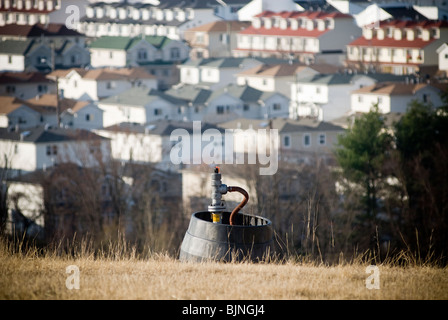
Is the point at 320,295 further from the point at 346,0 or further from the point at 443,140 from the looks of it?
the point at 346,0

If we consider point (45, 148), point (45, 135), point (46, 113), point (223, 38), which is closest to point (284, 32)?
point (223, 38)

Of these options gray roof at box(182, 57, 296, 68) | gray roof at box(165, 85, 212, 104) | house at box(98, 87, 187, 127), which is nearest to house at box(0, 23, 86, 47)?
gray roof at box(182, 57, 296, 68)

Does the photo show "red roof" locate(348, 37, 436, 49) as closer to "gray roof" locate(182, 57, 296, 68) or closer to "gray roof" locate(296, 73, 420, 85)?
"gray roof" locate(182, 57, 296, 68)

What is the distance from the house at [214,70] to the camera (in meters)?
65.6

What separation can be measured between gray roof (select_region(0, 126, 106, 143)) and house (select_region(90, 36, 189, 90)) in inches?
1127

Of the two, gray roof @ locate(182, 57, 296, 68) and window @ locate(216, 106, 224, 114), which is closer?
window @ locate(216, 106, 224, 114)

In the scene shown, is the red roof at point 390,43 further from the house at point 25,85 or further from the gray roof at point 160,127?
the gray roof at point 160,127

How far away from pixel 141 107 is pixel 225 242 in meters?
46.9

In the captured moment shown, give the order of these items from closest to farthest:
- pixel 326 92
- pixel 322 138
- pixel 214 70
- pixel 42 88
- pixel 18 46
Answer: pixel 322 138, pixel 326 92, pixel 42 88, pixel 214 70, pixel 18 46

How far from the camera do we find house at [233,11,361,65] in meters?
70.1

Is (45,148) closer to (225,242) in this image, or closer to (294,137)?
(294,137)

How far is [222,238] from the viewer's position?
624 centimetres

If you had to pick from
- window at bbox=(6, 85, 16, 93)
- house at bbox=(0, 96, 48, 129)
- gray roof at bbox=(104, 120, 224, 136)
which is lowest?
gray roof at bbox=(104, 120, 224, 136)

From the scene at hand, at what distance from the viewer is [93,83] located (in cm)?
6059
